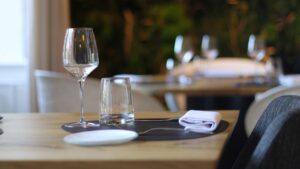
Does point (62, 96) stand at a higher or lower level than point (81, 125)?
lower

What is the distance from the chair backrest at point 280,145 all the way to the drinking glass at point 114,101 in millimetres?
484

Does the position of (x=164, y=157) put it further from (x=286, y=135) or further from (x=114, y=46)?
(x=114, y=46)

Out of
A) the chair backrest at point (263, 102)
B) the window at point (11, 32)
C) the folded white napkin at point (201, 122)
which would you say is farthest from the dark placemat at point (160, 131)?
the window at point (11, 32)

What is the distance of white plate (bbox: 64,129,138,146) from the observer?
44.8 inches

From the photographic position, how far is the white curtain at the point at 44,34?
347cm

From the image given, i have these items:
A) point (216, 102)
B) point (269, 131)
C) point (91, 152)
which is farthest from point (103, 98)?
point (216, 102)

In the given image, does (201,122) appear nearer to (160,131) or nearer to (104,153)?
(160,131)

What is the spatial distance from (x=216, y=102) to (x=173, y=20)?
1514mm

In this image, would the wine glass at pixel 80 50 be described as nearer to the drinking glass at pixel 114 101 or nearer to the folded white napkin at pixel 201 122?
the drinking glass at pixel 114 101

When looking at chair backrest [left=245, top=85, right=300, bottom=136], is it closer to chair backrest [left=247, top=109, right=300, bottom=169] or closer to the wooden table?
the wooden table

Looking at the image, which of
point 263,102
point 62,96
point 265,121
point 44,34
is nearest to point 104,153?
point 265,121

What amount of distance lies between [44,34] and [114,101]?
7.19 ft

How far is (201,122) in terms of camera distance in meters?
1.34

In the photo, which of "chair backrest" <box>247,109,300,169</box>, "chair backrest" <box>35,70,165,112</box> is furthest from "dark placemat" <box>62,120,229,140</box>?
"chair backrest" <box>35,70,165,112</box>
